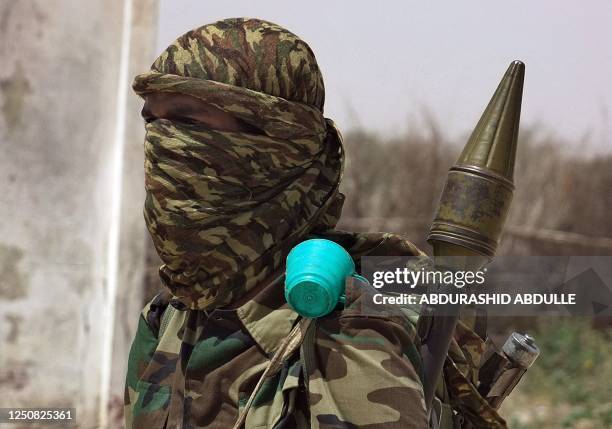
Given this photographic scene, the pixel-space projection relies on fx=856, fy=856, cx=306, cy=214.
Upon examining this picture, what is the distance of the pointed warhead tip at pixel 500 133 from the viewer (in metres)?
1.55

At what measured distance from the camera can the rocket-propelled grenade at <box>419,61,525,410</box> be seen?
1522mm

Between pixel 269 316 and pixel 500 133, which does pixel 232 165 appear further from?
pixel 500 133

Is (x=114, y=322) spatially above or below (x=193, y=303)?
below

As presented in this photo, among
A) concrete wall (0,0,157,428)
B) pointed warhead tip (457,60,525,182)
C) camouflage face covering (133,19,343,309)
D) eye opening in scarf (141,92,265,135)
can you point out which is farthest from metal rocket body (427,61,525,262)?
concrete wall (0,0,157,428)

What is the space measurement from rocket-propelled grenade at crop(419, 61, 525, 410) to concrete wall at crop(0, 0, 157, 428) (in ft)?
9.46

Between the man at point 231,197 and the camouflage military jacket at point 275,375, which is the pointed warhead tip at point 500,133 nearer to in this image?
the man at point 231,197

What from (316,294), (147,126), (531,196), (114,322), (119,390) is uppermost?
(147,126)

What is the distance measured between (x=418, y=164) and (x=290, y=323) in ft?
16.5

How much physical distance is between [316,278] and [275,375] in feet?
0.70

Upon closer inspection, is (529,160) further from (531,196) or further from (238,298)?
(238,298)

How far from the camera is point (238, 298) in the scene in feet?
5.36

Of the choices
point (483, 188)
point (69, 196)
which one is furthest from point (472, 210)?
point (69, 196)

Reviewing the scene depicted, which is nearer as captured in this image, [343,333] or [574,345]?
[343,333]

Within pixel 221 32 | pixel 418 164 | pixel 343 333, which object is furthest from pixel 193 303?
pixel 418 164
